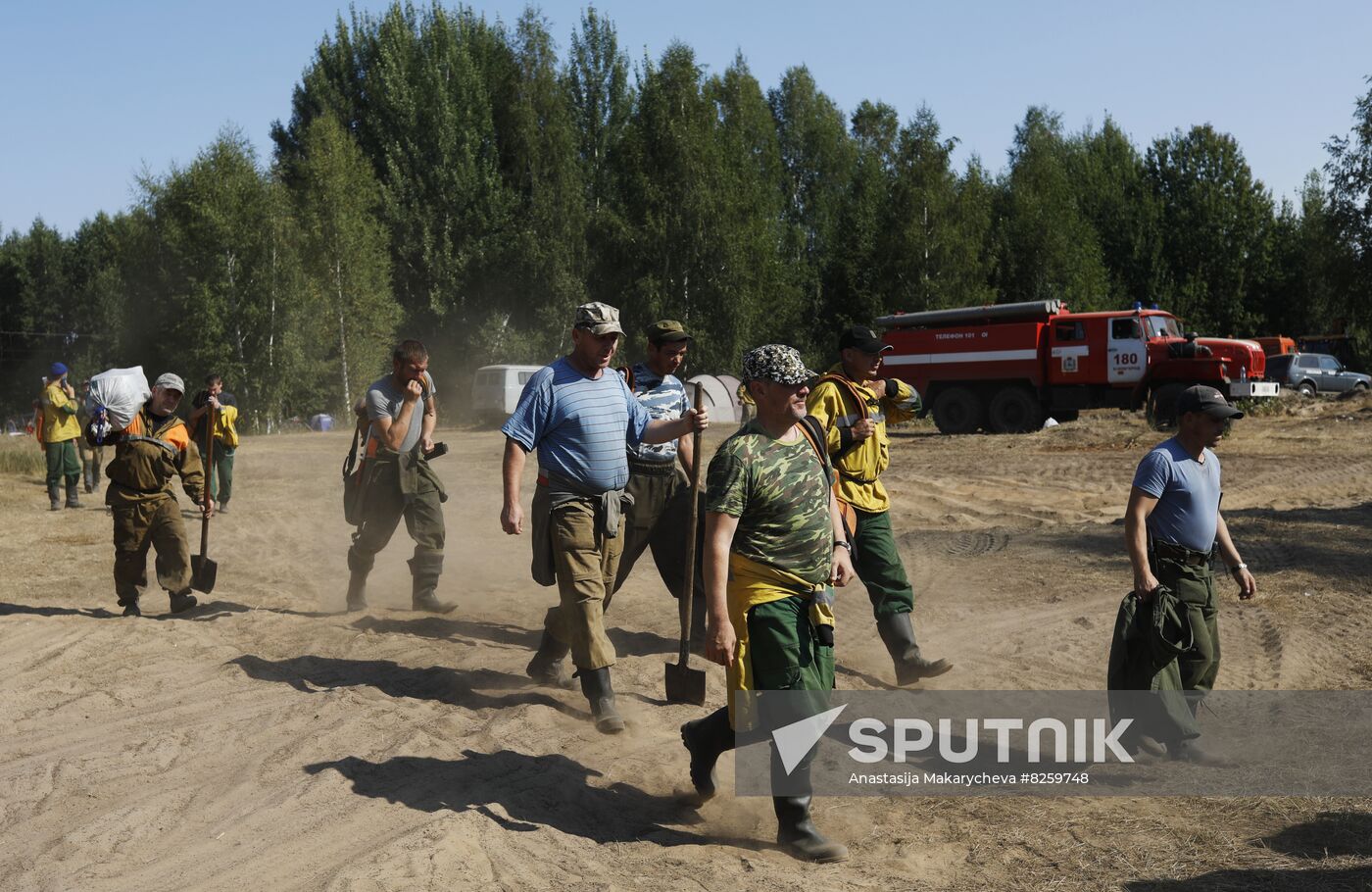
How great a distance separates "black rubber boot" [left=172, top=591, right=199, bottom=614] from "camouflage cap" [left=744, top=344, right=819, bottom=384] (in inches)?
224

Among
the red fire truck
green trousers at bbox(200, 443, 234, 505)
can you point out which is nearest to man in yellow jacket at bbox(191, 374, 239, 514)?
green trousers at bbox(200, 443, 234, 505)

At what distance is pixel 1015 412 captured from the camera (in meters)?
25.7

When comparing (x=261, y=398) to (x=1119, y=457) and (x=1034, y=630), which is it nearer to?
(x=1119, y=457)

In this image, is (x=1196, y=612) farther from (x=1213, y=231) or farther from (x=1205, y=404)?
(x=1213, y=231)

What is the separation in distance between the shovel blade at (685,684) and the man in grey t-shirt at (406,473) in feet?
9.39

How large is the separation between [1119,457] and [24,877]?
17.5 metres

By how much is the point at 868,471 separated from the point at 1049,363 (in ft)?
66.4

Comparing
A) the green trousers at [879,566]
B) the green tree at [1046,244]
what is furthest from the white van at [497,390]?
the green trousers at [879,566]

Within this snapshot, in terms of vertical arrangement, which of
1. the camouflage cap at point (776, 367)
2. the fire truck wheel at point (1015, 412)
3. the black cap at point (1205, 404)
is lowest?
the fire truck wheel at point (1015, 412)

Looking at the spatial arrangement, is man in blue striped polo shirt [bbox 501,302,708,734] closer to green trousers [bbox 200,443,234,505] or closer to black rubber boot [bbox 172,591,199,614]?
black rubber boot [bbox 172,591,199,614]

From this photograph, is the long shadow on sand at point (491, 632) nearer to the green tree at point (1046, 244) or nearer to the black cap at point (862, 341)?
the black cap at point (862, 341)

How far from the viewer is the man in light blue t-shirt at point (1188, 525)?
511cm

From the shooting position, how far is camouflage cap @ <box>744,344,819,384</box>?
4113 mm

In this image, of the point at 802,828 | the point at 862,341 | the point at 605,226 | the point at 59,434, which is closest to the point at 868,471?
the point at 862,341
